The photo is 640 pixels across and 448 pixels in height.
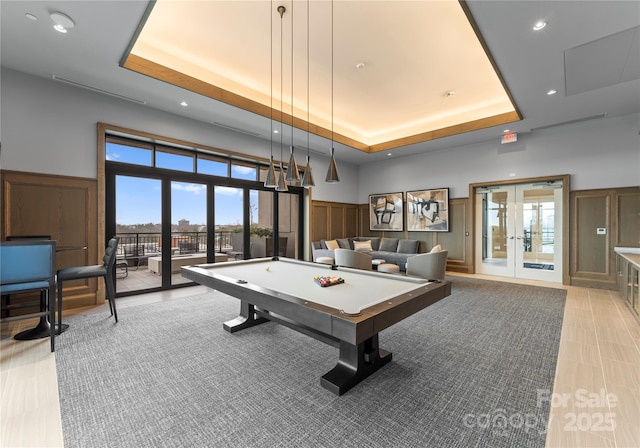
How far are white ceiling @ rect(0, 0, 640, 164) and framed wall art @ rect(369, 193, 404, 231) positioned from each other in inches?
148

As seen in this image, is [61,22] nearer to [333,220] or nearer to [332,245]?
[332,245]

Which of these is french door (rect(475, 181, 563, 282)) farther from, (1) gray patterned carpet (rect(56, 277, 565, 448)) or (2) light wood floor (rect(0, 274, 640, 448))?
(1) gray patterned carpet (rect(56, 277, 565, 448))

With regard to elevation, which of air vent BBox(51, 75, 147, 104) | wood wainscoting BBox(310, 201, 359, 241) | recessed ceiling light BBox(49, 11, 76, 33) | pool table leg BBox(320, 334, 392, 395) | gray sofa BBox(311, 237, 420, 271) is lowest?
pool table leg BBox(320, 334, 392, 395)

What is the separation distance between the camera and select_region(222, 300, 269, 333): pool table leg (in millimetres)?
3207

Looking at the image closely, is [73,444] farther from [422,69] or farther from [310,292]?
[422,69]

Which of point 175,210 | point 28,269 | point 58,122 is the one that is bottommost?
point 28,269

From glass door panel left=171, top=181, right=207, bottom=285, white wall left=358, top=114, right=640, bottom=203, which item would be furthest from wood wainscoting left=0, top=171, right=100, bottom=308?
white wall left=358, top=114, right=640, bottom=203

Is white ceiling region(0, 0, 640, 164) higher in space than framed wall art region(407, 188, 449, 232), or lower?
higher

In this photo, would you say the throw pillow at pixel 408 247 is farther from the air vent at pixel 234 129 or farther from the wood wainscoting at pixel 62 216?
the wood wainscoting at pixel 62 216

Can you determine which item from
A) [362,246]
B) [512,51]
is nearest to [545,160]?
[512,51]

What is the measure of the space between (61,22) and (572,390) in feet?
18.3

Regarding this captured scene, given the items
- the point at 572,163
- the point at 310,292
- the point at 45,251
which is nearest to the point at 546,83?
the point at 572,163

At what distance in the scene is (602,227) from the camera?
Answer: 5.36 m

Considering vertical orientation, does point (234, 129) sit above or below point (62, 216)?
above
